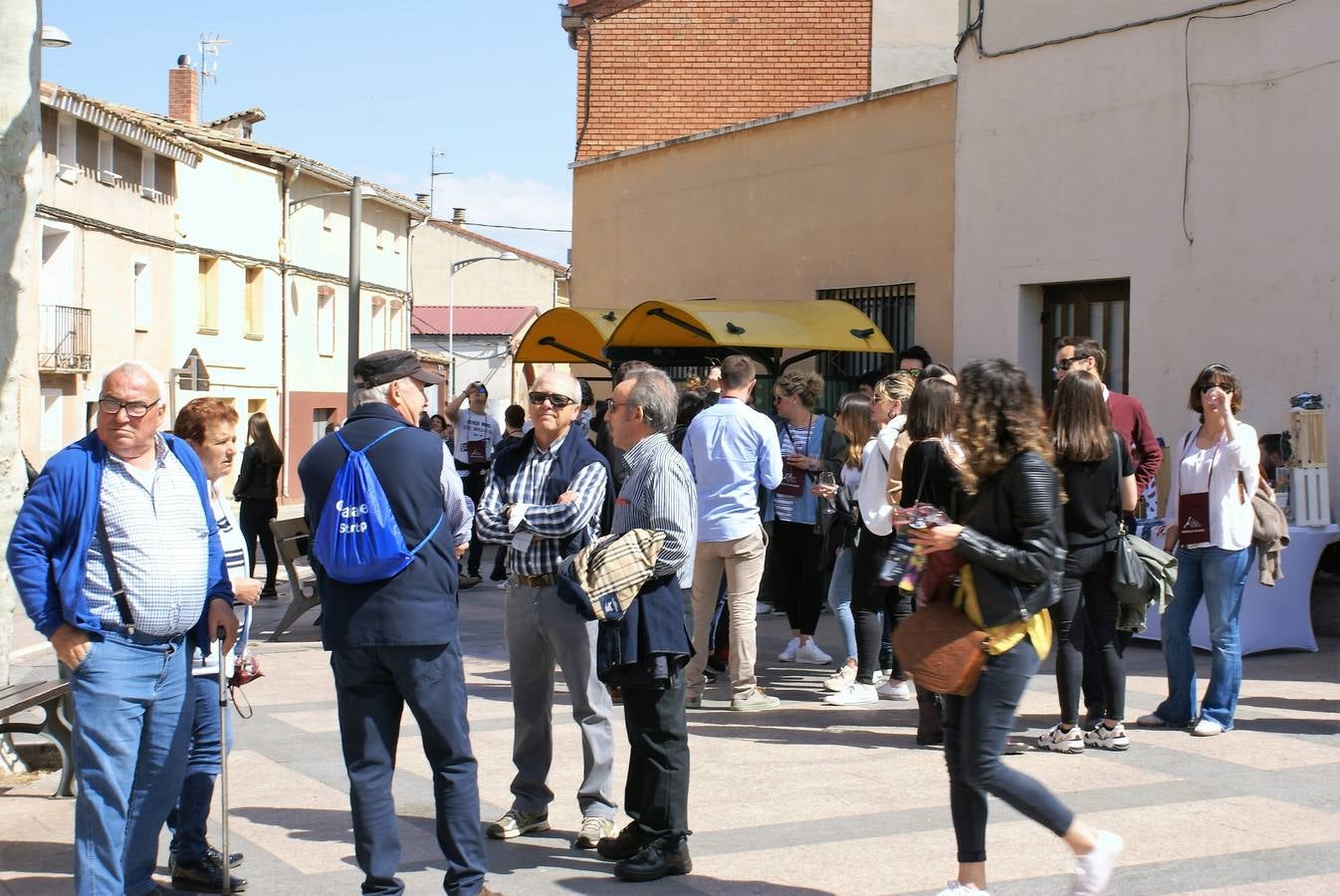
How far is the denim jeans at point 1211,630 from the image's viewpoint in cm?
742

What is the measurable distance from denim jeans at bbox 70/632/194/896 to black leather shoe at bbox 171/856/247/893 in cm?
44

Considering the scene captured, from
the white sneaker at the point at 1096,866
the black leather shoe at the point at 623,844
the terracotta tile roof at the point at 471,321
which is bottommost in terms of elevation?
the black leather shoe at the point at 623,844

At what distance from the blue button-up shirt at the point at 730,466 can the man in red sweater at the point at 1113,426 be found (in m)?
1.59

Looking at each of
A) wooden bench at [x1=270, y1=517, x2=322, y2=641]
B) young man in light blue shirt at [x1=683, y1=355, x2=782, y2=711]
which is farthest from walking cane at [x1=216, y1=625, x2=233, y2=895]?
wooden bench at [x1=270, y1=517, x2=322, y2=641]

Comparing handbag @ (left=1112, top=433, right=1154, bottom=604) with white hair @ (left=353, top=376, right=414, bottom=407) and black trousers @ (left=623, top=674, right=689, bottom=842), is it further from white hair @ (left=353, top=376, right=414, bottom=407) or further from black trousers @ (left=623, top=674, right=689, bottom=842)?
white hair @ (left=353, top=376, right=414, bottom=407)

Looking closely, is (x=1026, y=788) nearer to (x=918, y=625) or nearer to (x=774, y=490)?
(x=918, y=625)

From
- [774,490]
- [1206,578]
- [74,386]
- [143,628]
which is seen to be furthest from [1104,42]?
[74,386]

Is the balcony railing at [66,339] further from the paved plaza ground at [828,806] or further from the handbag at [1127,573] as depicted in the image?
the handbag at [1127,573]

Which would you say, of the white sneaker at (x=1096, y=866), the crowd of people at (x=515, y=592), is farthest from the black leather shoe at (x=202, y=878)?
the white sneaker at (x=1096, y=866)

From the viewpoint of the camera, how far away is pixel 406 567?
4633 mm

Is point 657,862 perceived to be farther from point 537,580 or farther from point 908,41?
point 908,41

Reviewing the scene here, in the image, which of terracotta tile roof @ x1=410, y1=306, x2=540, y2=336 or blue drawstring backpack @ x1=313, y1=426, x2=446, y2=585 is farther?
terracotta tile roof @ x1=410, y1=306, x2=540, y2=336

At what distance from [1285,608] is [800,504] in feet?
10.5

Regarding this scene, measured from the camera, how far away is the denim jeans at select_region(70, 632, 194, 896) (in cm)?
450
